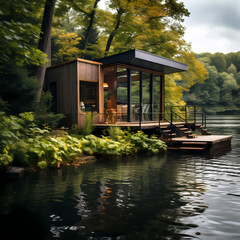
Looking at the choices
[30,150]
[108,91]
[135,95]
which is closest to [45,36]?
[108,91]

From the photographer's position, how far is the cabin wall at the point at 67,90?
40.9 ft

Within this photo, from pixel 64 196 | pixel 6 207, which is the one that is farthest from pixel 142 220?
pixel 6 207

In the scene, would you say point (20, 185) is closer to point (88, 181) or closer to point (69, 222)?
point (88, 181)

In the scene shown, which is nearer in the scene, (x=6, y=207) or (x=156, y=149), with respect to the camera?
(x=6, y=207)

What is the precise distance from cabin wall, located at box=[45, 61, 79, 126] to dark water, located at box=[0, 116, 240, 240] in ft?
17.5

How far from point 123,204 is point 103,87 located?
30.5 feet

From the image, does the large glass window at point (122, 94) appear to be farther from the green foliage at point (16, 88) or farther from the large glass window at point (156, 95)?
the green foliage at point (16, 88)

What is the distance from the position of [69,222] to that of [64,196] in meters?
1.29

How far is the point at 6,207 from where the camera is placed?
440cm

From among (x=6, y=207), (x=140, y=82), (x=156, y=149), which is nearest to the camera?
(x=6, y=207)

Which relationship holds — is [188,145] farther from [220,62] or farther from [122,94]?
[220,62]

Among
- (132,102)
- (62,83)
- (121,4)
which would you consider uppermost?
(121,4)

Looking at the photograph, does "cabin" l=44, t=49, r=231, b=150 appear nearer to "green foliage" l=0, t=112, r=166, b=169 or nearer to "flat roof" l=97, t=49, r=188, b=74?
"flat roof" l=97, t=49, r=188, b=74

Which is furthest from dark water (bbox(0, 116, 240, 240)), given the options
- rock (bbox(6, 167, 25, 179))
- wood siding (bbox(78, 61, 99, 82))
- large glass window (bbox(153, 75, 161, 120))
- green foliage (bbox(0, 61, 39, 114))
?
large glass window (bbox(153, 75, 161, 120))
